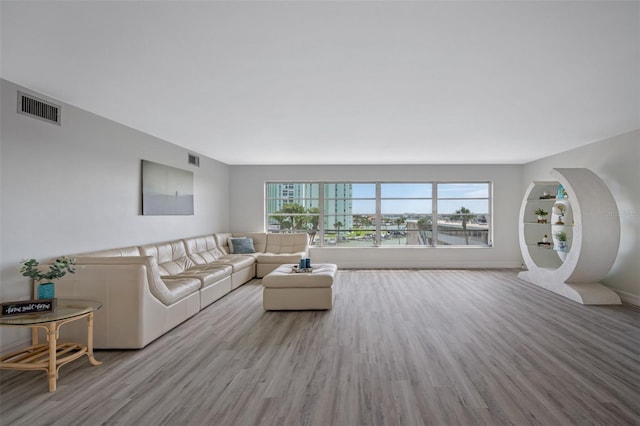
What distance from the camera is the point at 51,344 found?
2.57 m

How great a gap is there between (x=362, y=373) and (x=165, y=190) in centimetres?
444

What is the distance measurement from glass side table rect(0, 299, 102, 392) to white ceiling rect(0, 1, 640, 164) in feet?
6.79

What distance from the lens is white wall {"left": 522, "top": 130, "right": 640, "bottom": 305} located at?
4.84m

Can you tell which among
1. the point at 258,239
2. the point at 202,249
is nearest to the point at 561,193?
the point at 258,239

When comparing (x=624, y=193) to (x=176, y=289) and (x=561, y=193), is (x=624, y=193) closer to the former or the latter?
(x=561, y=193)

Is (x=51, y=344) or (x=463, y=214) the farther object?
(x=463, y=214)

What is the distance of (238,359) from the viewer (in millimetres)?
3053

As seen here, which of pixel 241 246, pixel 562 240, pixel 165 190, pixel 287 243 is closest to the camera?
pixel 165 190

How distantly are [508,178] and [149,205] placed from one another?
7866 mm

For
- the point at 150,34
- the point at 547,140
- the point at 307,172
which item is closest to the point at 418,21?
the point at 150,34

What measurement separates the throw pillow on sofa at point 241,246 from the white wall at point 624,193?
6637 mm

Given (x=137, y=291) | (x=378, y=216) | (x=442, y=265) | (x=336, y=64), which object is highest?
(x=336, y=64)

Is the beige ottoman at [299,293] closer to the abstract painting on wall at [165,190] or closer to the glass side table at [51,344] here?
the glass side table at [51,344]

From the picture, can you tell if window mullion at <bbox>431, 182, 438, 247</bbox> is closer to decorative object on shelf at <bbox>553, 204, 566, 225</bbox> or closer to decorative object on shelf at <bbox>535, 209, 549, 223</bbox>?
decorative object on shelf at <bbox>535, 209, 549, 223</bbox>
